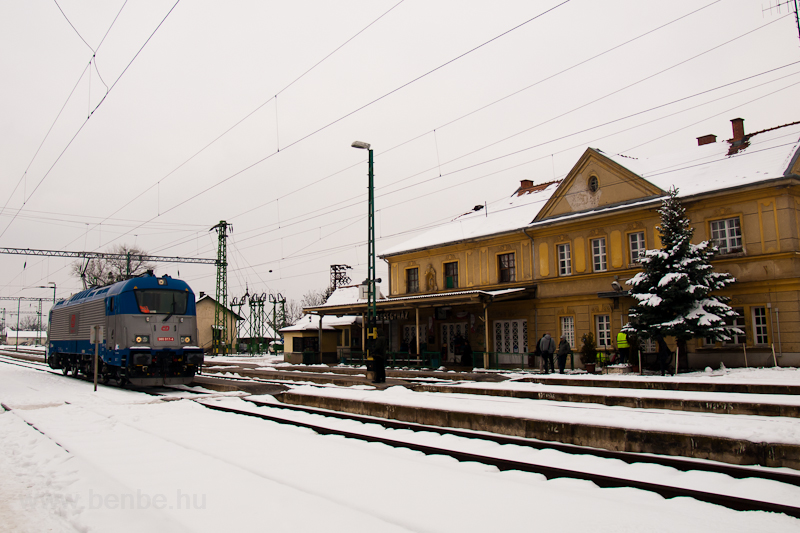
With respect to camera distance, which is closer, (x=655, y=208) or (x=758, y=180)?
(x=758, y=180)

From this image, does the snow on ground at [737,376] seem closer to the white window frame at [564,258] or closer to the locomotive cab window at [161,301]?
the white window frame at [564,258]

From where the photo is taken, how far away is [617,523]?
17.0 ft

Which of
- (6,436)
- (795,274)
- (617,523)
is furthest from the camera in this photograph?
(795,274)

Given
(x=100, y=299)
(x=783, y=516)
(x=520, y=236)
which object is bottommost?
(x=783, y=516)

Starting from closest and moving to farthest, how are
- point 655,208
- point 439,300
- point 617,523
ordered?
point 617,523 → point 655,208 → point 439,300

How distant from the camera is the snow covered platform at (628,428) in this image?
759 cm

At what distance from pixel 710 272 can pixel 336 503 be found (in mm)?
19332

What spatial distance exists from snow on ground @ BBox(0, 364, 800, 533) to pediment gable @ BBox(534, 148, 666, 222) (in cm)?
1991

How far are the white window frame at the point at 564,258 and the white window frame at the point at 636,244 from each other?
3017 millimetres

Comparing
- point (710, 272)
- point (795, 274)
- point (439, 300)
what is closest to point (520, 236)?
point (439, 300)

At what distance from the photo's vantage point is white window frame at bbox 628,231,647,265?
966 inches

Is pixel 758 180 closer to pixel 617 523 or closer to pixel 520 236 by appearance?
pixel 520 236

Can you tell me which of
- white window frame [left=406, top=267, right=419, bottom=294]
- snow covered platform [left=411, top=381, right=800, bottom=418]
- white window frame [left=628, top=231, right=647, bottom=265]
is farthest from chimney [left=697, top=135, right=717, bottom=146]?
white window frame [left=406, top=267, right=419, bottom=294]

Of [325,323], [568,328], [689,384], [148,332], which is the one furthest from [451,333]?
[148,332]
